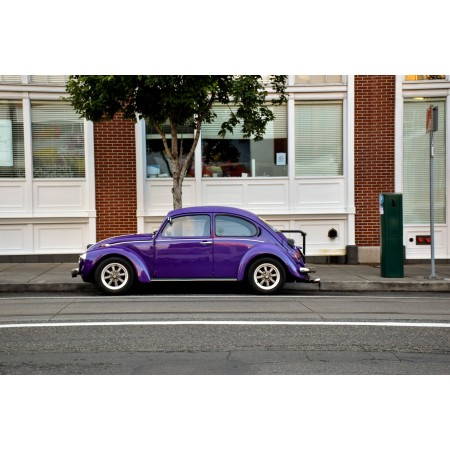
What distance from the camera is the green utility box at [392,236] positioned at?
1220 cm

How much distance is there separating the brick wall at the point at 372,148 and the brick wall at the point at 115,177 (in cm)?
571

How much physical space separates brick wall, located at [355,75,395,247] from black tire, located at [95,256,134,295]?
698 centimetres

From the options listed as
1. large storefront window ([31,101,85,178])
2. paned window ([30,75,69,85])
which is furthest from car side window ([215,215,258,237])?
paned window ([30,75,69,85])

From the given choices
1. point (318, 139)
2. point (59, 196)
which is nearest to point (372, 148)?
point (318, 139)

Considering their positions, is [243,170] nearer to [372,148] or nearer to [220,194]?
[220,194]

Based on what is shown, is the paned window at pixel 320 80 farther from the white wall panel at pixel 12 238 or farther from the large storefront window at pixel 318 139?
the white wall panel at pixel 12 238

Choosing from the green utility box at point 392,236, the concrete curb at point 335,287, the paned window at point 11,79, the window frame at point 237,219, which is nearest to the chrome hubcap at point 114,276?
the concrete curb at point 335,287

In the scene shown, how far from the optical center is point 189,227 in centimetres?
1066

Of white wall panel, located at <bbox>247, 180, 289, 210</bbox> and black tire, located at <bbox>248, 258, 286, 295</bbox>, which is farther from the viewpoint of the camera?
white wall panel, located at <bbox>247, 180, 289, 210</bbox>

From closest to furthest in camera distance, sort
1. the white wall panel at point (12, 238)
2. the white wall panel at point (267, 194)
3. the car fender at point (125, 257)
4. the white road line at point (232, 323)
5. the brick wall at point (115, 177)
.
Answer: the white road line at point (232, 323), the car fender at point (125, 257), the white wall panel at point (12, 238), the brick wall at point (115, 177), the white wall panel at point (267, 194)

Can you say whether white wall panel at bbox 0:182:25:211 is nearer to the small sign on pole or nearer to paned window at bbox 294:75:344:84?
paned window at bbox 294:75:344:84

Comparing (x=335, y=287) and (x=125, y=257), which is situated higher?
(x=125, y=257)

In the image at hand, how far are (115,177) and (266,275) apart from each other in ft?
19.6

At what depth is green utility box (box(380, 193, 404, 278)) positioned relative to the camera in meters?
12.2
